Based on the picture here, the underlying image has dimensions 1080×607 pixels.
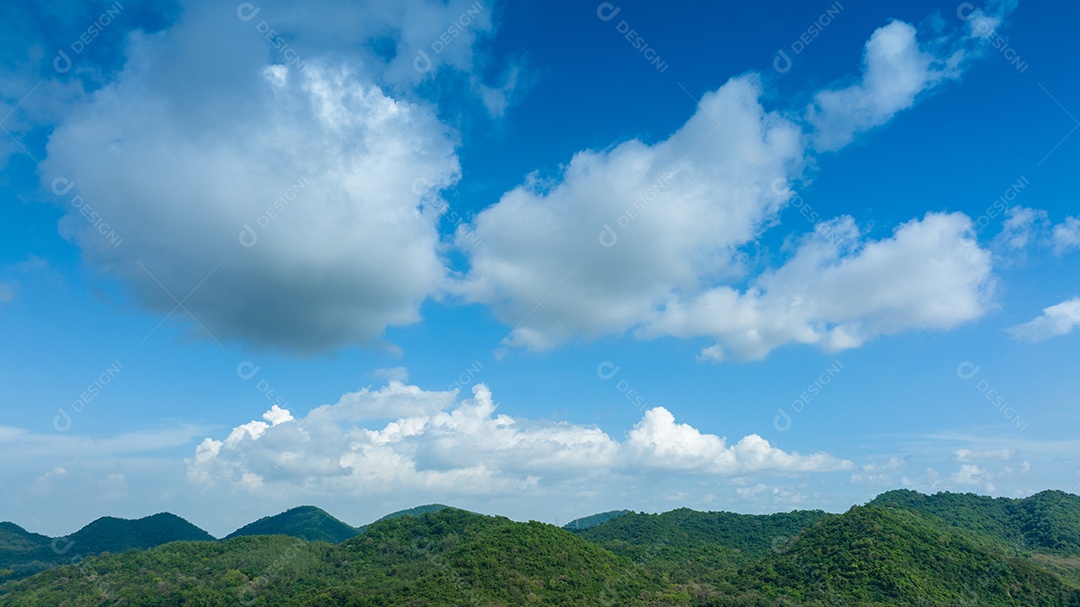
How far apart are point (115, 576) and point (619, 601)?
115898mm

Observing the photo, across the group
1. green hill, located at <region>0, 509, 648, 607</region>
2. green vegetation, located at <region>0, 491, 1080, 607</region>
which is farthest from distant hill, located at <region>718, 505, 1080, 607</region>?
green hill, located at <region>0, 509, 648, 607</region>

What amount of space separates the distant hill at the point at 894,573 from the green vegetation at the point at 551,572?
259 mm

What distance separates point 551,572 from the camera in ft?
379

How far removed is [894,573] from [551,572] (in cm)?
5947

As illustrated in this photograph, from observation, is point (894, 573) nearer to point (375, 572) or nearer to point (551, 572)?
point (551, 572)

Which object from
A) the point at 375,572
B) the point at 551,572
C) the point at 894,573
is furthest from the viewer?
the point at 375,572

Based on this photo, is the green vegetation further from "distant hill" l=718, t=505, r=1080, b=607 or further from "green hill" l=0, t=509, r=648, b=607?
"green hill" l=0, t=509, r=648, b=607

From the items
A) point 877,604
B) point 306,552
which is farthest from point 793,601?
point 306,552

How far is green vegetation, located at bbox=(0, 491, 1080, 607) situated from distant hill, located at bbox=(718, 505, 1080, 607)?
0.85 ft

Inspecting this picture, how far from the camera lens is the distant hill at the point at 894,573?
10494 cm

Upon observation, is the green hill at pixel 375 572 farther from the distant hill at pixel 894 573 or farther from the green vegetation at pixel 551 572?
the distant hill at pixel 894 573

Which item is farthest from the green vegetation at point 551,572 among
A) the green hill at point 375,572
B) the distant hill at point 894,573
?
the green hill at point 375,572

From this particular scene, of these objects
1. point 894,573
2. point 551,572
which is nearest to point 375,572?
point 551,572

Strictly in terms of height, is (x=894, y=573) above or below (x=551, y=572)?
below
